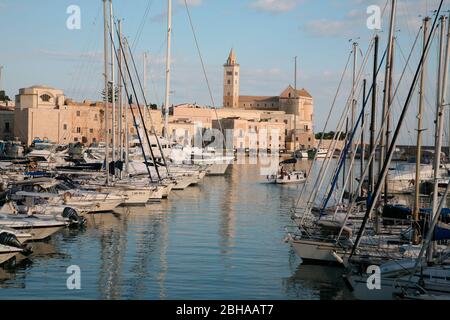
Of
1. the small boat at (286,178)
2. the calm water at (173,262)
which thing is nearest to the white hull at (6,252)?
the calm water at (173,262)

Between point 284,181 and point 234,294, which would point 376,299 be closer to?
point 234,294

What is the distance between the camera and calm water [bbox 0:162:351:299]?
15.9 m

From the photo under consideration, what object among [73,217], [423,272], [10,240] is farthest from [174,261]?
[423,272]

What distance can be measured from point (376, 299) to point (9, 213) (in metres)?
12.1

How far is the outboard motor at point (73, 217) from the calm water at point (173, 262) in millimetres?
387

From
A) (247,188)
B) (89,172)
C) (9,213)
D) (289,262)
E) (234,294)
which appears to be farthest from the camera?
(247,188)

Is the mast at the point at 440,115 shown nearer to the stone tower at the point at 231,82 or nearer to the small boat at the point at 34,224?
the small boat at the point at 34,224

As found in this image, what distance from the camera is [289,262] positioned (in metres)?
19.7

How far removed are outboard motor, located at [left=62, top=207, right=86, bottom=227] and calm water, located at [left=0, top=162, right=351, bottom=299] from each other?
0.39 metres

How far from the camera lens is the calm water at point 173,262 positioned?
15922mm

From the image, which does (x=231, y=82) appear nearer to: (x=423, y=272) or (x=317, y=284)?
(x=317, y=284)

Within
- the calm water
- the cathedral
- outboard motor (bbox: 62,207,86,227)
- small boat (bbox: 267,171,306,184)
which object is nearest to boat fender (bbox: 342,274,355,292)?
the calm water

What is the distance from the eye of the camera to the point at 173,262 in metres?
19.2

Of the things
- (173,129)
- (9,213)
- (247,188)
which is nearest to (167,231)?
(9,213)
